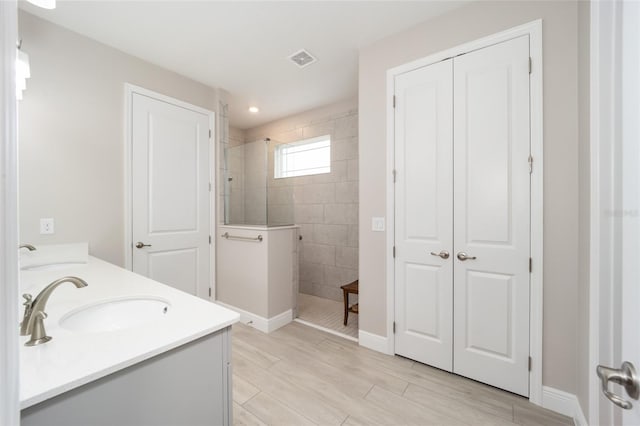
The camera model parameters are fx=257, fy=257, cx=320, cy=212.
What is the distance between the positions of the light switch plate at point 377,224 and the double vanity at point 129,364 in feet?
4.99

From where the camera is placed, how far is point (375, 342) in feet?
7.34

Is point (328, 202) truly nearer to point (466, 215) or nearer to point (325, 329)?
point (325, 329)

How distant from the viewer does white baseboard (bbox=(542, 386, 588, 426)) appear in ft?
4.83

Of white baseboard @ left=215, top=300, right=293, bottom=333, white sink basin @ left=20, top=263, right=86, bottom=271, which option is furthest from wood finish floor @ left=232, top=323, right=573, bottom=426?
white sink basin @ left=20, top=263, right=86, bottom=271

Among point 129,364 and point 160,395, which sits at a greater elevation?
point 129,364

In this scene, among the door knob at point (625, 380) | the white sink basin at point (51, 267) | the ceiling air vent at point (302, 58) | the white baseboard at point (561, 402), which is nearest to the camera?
the door knob at point (625, 380)

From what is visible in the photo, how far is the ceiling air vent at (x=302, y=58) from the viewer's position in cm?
243

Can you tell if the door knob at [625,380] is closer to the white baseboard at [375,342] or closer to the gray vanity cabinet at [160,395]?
the gray vanity cabinet at [160,395]

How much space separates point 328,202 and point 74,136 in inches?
108

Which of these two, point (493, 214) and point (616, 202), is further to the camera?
point (493, 214)

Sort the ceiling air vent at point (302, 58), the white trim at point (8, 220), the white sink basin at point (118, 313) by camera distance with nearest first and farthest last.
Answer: the white trim at point (8, 220) → the white sink basin at point (118, 313) → the ceiling air vent at point (302, 58)

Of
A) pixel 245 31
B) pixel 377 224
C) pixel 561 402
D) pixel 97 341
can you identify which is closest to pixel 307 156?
pixel 245 31

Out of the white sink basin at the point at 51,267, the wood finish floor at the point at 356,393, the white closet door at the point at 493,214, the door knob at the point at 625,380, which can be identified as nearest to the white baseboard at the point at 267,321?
the wood finish floor at the point at 356,393

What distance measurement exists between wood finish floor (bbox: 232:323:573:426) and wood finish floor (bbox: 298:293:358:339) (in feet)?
1.44
